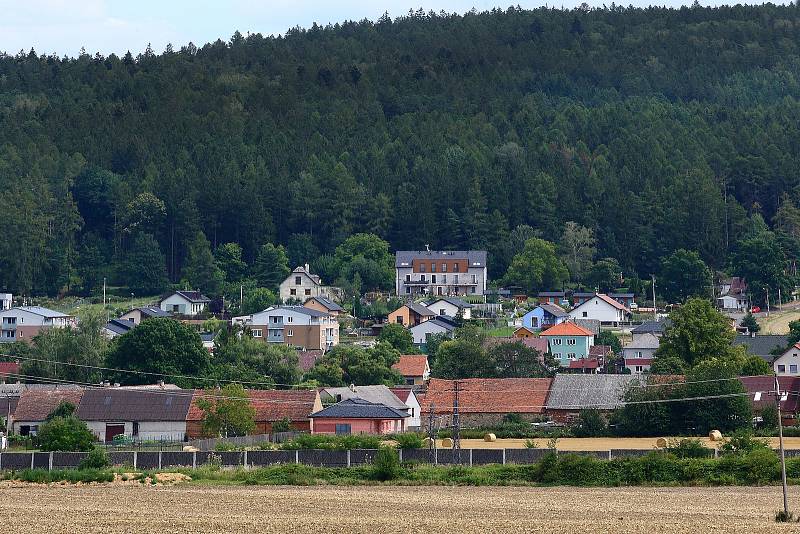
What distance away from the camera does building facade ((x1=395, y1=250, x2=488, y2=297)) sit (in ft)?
384

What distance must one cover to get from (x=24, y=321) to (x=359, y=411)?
1821 inches

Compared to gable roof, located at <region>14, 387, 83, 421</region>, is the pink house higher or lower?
lower

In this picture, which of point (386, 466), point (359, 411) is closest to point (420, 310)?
point (359, 411)

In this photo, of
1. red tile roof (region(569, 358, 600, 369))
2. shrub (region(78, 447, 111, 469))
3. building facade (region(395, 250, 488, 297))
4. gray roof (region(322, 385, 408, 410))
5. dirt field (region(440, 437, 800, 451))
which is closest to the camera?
shrub (region(78, 447, 111, 469))

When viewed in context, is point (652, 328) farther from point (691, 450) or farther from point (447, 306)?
point (691, 450)

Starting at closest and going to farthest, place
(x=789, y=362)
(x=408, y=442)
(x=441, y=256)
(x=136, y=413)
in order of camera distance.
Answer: (x=408, y=442), (x=136, y=413), (x=789, y=362), (x=441, y=256)

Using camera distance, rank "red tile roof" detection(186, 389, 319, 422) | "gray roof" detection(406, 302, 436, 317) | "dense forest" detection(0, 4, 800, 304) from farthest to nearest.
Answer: "dense forest" detection(0, 4, 800, 304), "gray roof" detection(406, 302, 436, 317), "red tile roof" detection(186, 389, 319, 422)

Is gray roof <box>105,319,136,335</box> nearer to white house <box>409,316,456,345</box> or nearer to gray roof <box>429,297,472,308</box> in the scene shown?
white house <box>409,316,456,345</box>

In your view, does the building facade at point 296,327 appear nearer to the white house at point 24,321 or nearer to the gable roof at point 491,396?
Result: the white house at point 24,321

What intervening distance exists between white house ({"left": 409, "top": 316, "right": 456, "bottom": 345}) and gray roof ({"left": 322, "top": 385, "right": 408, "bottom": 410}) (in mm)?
28207

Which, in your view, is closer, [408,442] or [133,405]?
[408,442]

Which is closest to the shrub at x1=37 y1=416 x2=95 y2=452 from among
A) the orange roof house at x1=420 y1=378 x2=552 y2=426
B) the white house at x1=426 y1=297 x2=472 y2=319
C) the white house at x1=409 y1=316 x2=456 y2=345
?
the orange roof house at x1=420 y1=378 x2=552 y2=426

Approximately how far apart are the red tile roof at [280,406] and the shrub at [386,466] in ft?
52.9

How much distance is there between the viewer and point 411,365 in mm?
84312
